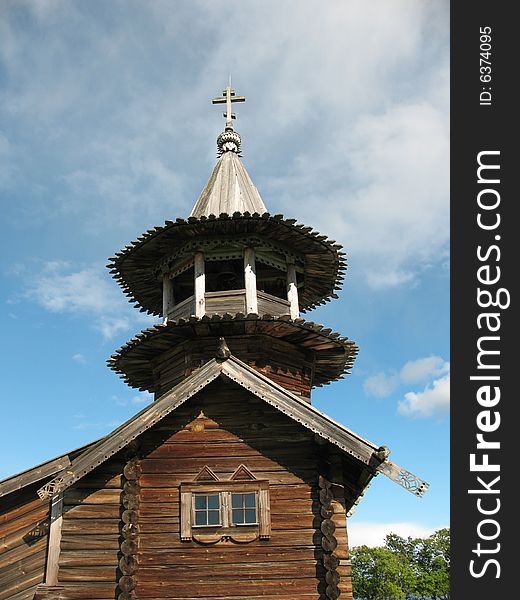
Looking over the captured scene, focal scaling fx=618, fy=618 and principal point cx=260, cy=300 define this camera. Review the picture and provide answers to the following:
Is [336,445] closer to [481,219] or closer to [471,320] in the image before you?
A: [471,320]

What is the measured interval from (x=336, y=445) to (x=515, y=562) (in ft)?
10.7

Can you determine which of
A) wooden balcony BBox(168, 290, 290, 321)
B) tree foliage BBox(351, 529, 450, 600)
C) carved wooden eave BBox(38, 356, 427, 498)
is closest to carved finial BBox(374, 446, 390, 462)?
carved wooden eave BBox(38, 356, 427, 498)

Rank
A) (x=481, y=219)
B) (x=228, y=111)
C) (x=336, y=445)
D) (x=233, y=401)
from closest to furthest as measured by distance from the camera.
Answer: (x=481, y=219)
(x=336, y=445)
(x=233, y=401)
(x=228, y=111)

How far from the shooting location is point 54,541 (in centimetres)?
1078

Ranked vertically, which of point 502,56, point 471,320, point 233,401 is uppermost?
point 502,56

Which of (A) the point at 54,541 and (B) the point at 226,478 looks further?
(B) the point at 226,478

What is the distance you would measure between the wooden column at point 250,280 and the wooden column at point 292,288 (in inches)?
44.2

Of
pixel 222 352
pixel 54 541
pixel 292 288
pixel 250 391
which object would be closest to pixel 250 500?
pixel 250 391

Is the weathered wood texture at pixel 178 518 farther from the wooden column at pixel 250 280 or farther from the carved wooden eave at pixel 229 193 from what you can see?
the carved wooden eave at pixel 229 193

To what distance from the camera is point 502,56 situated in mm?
10664

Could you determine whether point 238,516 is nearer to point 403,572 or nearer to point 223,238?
point 223,238

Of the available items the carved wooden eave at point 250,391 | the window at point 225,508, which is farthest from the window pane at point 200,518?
the carved wooden eave at point 250,391

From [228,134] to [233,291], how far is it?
650 centimetres

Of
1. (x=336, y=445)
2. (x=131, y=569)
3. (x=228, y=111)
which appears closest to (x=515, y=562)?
(x=336, y=445)
